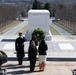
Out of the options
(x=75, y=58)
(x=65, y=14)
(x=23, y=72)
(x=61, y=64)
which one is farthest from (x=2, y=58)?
(x=65, y=14)

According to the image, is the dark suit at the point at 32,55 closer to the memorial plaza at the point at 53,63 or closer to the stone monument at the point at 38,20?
the memorial plaza at the point at 53,63

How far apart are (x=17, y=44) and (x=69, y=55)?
12.5 ft

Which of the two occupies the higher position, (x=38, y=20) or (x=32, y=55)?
(x=32, y=55)

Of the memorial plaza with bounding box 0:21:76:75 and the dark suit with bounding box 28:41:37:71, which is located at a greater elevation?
the dark suit with bounding box 28:41:37:71

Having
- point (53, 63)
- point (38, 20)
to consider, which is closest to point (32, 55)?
point (53, 63)

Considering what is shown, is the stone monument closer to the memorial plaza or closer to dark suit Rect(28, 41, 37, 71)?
the memorial plaza

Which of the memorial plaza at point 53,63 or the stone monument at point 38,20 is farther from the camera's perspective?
the stone monument at point 38,20

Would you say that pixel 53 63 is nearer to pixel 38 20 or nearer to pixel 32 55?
pixel 32 55

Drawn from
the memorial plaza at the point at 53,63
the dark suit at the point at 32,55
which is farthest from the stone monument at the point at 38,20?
the dark suit at the point at 32,55

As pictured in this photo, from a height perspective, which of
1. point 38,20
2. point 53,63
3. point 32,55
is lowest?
point 53,63

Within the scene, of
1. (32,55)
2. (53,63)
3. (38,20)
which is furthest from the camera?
(38,20)

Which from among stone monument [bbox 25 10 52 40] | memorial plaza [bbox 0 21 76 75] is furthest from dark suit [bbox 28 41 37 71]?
stone monument [bbox 25 10 52 40]

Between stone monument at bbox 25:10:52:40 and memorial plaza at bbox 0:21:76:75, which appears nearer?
memorial plaza at bbox 0:21:76:75

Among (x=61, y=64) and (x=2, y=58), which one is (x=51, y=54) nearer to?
(x=61, y=64)
